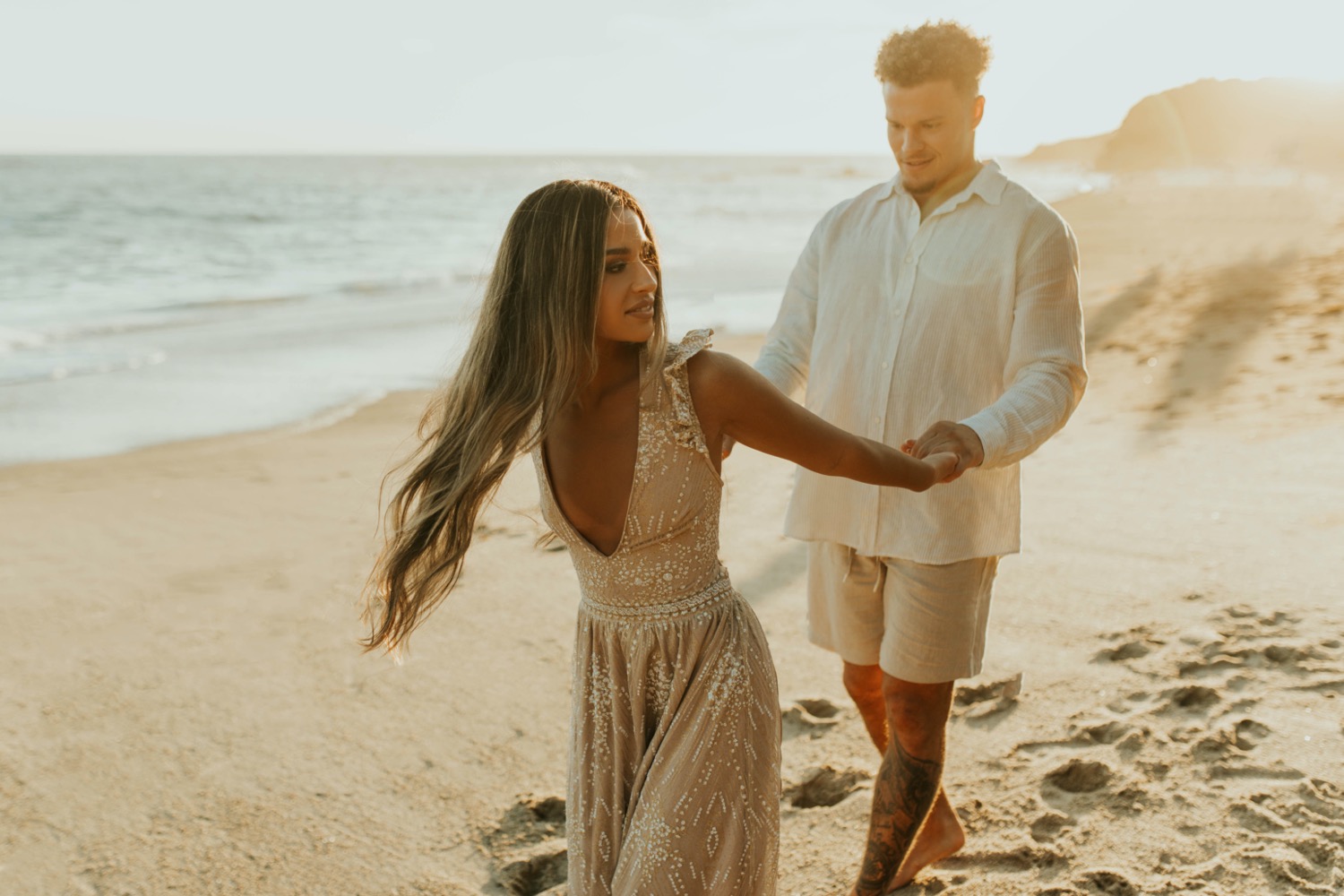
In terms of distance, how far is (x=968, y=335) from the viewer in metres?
2.89

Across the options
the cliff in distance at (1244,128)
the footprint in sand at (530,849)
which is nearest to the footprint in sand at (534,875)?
the footprint in sand at (530,849)

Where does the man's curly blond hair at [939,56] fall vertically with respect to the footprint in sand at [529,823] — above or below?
above

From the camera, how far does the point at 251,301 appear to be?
1748 centimetres

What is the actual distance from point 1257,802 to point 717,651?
6.30ft

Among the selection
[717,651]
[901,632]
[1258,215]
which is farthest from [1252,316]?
[1258,215]

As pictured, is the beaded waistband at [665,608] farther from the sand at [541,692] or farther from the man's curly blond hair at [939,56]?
the man's curly blond hair at [939,56]

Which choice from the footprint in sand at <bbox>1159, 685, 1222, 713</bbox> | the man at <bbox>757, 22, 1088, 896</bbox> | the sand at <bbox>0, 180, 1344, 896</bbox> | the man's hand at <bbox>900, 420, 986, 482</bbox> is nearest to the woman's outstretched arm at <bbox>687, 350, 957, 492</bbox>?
the man's hand at <bbox>900, 420, 986, 482</bbox>

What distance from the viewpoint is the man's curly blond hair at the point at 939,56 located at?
284 cm

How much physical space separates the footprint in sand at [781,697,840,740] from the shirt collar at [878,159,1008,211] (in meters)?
1.85

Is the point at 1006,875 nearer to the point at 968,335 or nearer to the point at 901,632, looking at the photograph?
the point at 901,632

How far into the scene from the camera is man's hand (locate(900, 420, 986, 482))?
2.60 metres

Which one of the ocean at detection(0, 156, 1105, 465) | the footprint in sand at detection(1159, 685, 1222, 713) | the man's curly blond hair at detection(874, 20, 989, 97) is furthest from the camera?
the ocean at detection(0, 156, 1105, 465)

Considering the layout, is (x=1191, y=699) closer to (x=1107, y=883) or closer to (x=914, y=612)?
(x=1107, y=883)

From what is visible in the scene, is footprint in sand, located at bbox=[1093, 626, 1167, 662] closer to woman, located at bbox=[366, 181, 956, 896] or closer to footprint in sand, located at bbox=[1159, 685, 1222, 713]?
footprint in sand, located at bbox=[1159, 685, 1222, 713]
